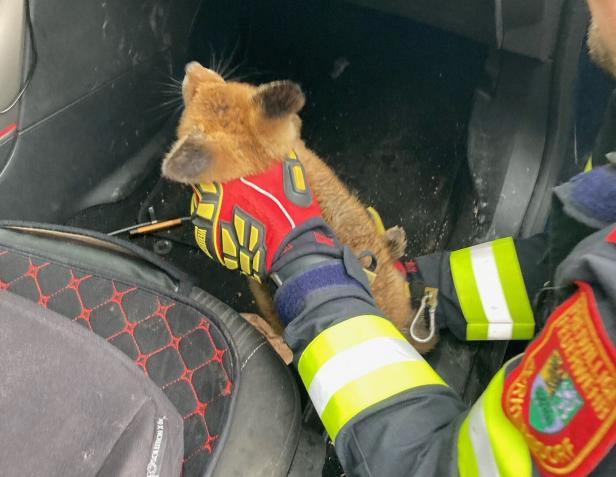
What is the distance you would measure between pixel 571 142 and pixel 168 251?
1005 mm

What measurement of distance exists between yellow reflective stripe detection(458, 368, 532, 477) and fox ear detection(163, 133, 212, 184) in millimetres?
576

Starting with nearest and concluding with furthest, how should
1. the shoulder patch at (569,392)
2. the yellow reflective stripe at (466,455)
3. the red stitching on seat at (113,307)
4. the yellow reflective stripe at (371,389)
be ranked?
the shoulder patch at (569,392) → the yellow reflective stripe at (466,455) → the yellow reflective stripe at (371,389) → the red stitching on seat at (113,307)

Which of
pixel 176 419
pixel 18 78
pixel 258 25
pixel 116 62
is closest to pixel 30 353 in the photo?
pixel 176 419

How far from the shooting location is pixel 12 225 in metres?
0.96

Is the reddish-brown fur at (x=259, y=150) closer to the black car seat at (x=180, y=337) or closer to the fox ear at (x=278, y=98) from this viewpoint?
the fox ear at (x=278, y=98)

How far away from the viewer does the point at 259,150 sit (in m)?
1.03

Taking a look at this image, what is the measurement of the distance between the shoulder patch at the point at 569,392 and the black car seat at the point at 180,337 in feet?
1.18

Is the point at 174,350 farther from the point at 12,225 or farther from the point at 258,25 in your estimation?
the point at 258,25

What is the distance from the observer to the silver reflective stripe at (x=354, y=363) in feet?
2.53

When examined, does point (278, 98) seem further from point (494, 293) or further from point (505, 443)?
point (505, 443)

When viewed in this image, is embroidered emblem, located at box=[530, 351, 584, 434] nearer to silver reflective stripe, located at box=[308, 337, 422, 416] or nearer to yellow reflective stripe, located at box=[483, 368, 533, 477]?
yellow reflective stripe, located at box=[483, 368, 533, 477]

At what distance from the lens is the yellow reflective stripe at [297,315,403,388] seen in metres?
0.80

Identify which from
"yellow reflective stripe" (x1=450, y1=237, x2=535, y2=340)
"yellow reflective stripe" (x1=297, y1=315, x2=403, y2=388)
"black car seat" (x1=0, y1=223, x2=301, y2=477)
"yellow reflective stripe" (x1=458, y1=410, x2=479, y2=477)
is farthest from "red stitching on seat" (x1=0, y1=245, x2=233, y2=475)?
"yellow reflective stripe" (x1=450, y1=237, x2=535, y2=340)

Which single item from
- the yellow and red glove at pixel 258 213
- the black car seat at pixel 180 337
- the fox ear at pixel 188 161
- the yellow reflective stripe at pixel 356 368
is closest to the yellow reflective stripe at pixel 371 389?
the yellow reflective stripe at pixel 356 368
